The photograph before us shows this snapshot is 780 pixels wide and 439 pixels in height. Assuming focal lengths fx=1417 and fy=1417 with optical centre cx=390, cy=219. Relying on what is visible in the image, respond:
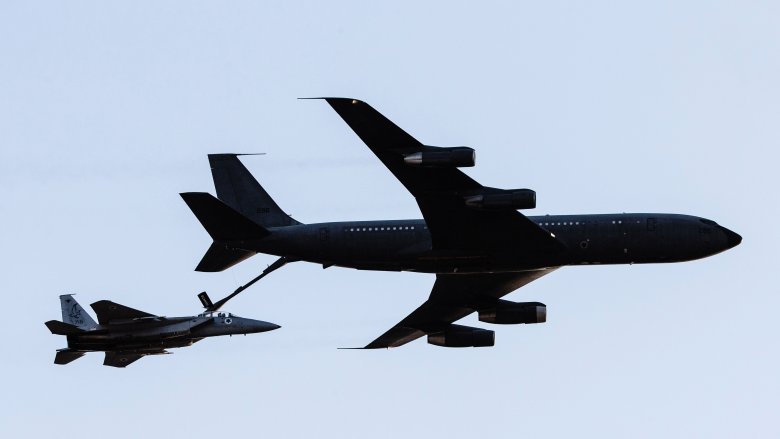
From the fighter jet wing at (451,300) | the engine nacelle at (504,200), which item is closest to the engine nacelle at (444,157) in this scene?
the engine nacelle at (504,200)

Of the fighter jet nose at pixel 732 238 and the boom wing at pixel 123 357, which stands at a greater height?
the fighter jet nose at pixel 732 238

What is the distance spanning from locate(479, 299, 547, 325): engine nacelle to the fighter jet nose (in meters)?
12.1

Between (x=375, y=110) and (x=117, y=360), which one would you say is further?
(x=117, y=360)

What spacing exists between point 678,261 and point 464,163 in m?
16.1

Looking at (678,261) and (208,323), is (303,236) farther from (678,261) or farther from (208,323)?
(678,261)

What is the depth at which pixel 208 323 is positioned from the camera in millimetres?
94062

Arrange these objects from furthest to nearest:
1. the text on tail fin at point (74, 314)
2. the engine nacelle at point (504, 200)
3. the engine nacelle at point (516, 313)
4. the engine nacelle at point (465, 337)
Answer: the text on tail fin at point (74, 314), the engine nacelle at point (465, 337), the engine nacelle at point (516, 313), the engine nacelle at point (504, 200)

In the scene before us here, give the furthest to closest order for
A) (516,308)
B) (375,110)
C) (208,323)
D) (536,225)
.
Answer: (208,323) < (516,308) < (536,225) < (375,110)

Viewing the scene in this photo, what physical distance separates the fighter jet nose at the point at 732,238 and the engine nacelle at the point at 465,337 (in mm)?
16430

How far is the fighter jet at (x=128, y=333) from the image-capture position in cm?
9100

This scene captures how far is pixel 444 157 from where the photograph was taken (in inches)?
2894

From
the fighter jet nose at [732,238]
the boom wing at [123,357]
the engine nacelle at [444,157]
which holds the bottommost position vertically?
the boom wing at [123,357]

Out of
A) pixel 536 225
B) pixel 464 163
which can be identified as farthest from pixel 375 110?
pixel 536 225

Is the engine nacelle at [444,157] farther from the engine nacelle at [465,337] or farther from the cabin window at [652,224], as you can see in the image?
the engine nacelle at [465,337]
